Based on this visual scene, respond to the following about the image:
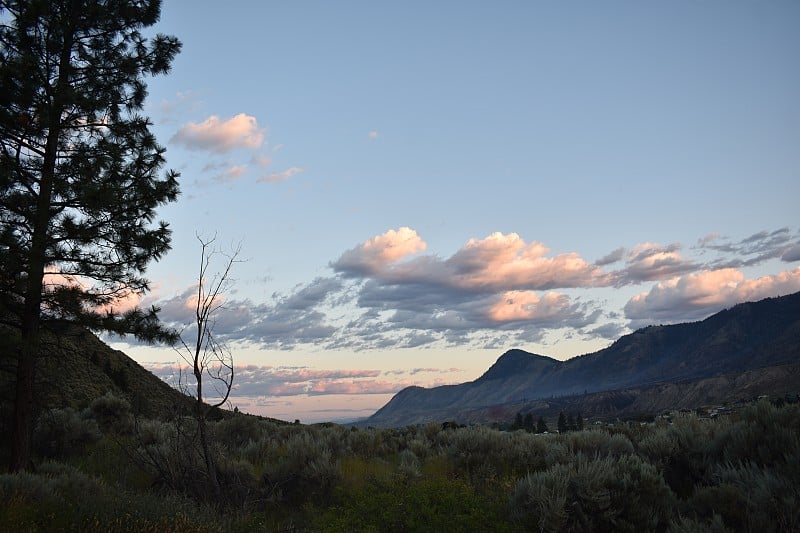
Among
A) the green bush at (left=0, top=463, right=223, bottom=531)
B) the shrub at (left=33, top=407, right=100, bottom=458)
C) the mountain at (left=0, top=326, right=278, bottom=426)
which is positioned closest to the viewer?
the green bush at (left=0, top=463, right=223, bottom=531)

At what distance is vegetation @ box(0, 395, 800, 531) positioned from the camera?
22.5 ft

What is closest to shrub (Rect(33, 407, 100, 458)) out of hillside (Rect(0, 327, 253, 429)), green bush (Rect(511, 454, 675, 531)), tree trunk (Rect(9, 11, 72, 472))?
hillside (Rect(0, 327, 253, 429))

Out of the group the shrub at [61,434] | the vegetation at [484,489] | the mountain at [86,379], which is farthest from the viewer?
the mountain at [86,379]

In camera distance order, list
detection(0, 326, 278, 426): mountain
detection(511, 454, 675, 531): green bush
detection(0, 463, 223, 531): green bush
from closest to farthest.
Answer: detection(0, 463, 223, 531): green bush, detection(511, 454, 675, 531): green bush, detection(0, 326, 278, 426): mountain

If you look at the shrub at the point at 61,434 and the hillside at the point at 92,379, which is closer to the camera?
the shrub at the point at 61,434

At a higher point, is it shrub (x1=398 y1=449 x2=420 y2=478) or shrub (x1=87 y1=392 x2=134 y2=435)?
shrub (x1=87 y1=392 x2=134 y2=435)

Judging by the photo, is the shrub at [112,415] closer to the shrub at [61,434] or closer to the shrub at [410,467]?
the shrub at [61,434]

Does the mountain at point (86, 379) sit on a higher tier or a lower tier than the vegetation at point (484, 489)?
higher

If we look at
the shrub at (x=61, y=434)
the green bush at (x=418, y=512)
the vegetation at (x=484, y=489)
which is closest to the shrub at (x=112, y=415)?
the shrub at (x=61, y=434)

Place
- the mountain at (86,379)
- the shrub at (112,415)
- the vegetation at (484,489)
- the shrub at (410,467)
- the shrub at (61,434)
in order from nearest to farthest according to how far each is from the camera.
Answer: the vegetation at (484,489)
the shrub at (410,467)
the shrub at (61,434)
the mountain at (86,379)
the shrub at (112,415)

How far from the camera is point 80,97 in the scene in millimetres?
12367

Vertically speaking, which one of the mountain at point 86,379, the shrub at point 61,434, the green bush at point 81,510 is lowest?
the green bush at point 81,510

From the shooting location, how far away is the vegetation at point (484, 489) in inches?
270

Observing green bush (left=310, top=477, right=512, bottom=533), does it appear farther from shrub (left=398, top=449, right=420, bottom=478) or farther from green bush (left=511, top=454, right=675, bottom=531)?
shrub (left=398, top=449, right=420, bottom=478)
